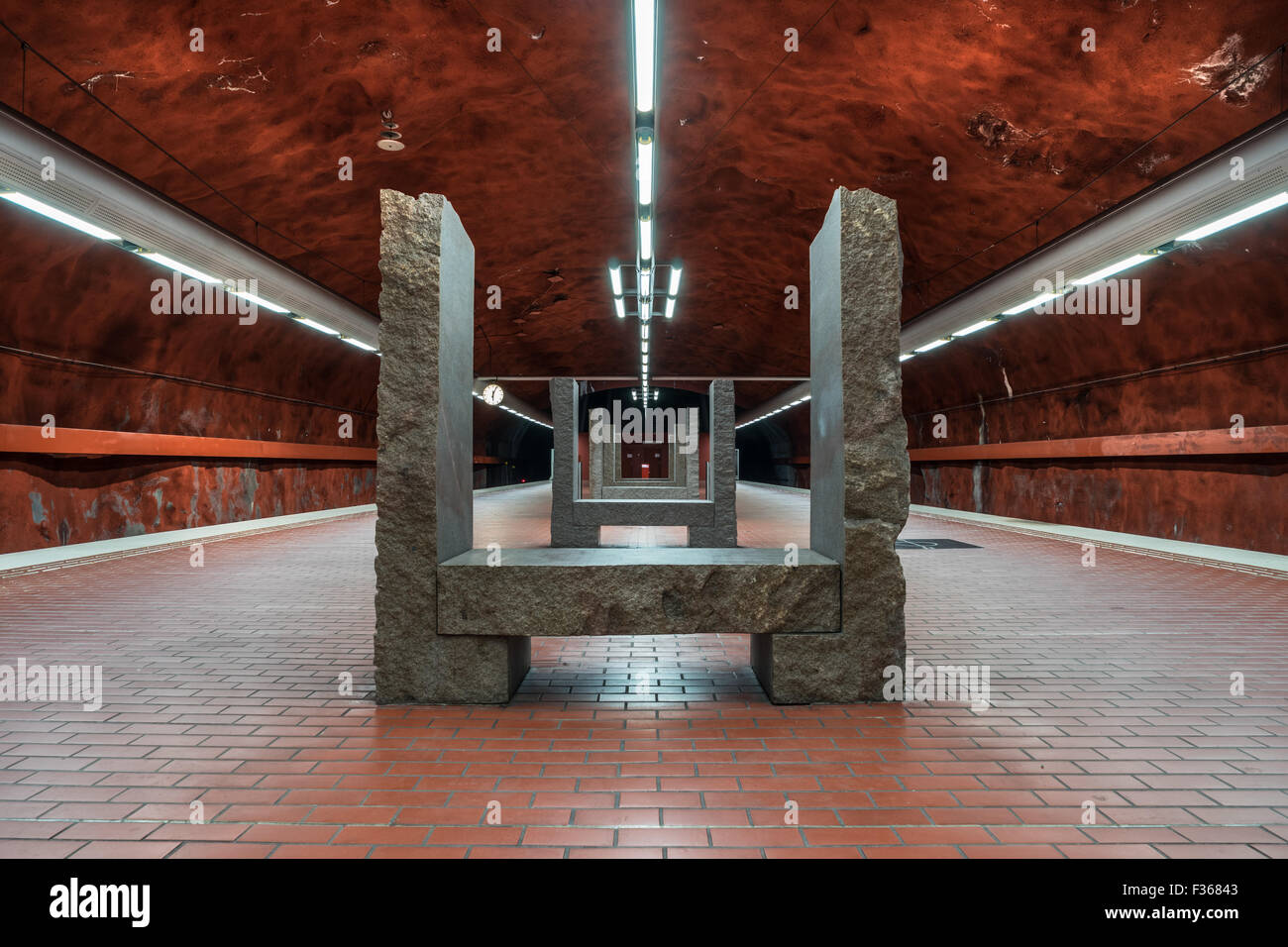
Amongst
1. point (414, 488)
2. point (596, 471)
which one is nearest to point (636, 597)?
point (414, 488)

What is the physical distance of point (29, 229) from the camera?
27.6ft

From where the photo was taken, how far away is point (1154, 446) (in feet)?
36.9

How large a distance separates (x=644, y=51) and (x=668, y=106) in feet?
16.3

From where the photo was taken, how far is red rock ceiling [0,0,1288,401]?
6.82 meters

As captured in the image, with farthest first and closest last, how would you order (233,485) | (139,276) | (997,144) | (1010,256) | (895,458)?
(233,485)
(1010,256)
(139,276)
(997,144)
(895,458)

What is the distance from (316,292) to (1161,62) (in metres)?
12.6

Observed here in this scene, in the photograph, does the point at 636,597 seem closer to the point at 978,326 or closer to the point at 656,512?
the point at 656,512

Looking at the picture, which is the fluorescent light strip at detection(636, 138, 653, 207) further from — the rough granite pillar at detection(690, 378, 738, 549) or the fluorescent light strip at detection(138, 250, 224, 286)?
the fluorescent light strip at detection(138, 250, 224, 286)

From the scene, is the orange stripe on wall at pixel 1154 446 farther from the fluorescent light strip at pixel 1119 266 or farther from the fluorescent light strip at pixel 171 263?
the fluorescent light strip at pixel 171 263

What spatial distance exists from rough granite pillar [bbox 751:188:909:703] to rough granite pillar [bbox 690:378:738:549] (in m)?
6.10

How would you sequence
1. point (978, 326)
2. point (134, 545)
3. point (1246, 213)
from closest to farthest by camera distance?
point (1246, 213)
point (134, 545)
point (978, 326)

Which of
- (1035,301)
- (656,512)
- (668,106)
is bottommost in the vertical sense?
(656,512)

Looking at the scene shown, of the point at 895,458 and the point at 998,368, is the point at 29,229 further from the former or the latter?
the point at 998,368
